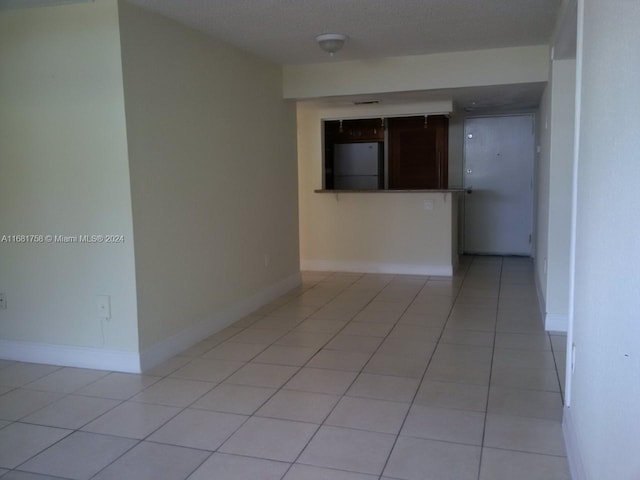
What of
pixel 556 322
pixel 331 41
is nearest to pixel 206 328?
pixel 331 41

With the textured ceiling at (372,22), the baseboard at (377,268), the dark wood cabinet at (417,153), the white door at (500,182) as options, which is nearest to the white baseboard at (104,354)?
the textured ceiling at (372,22)

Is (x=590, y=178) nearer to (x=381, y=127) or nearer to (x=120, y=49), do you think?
(x=120, y=49)

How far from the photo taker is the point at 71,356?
339 cm

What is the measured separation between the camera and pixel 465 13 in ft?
11.4

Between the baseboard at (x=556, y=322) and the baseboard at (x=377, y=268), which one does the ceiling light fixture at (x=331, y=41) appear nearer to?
the baseboard at (x=556, y=322)

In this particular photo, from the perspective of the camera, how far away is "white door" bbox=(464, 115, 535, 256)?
7.10m

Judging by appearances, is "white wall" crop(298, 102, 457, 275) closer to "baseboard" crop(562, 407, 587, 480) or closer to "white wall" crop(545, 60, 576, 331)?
"white wall" crop(545, 60, 576, 331)

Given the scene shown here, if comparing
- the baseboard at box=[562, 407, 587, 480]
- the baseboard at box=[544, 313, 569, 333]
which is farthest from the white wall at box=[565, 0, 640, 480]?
the baseboard at box=[544, 313, 569, 333]

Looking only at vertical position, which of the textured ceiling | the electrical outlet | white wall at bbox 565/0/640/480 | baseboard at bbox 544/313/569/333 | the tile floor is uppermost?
the textured ceiling

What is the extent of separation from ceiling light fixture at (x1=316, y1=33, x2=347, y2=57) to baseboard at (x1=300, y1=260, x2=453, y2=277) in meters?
2.94

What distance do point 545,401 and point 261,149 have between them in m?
3.07

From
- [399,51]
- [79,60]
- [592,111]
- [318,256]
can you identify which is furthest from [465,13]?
[318,256]

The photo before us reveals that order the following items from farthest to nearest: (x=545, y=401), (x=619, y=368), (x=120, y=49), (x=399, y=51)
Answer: (x=399, y=51), (x=120, y=49), (x=545, y=401), (x=619, y=368)

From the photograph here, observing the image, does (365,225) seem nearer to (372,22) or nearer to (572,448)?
(372,22)
